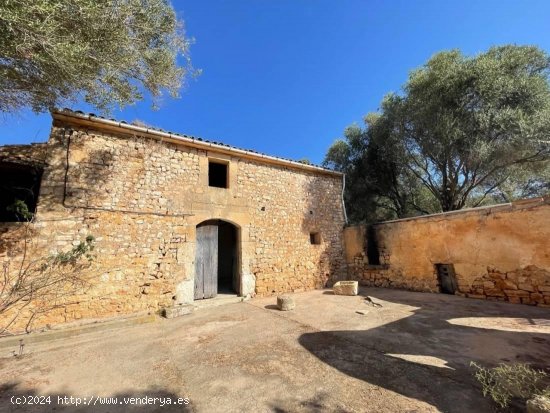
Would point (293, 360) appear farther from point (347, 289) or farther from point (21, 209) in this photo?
point (21, 209)

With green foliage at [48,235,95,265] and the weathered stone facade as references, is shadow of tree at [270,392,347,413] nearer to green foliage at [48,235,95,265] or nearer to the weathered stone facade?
the weathered stone facade

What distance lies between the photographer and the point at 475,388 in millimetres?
2586

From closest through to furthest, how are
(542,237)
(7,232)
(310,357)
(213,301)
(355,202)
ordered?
(310,357) < (7,232) < (542,237) < (213,301) < (355,202)

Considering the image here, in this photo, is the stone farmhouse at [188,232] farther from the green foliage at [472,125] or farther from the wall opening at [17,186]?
the green foliage at [472,125]

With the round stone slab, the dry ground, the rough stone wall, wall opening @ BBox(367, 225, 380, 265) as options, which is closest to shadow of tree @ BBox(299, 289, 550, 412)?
the dry ground

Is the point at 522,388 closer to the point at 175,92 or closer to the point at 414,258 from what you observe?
the point at 414,258

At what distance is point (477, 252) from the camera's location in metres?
6.73

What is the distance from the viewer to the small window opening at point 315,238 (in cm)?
975

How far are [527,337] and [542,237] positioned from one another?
10.2 ft

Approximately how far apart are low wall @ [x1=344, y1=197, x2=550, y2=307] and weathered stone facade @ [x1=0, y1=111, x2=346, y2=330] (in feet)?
9.08

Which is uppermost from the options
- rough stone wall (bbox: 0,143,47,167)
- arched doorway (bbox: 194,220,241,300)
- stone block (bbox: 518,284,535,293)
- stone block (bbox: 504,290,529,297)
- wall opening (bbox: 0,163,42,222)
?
rough stone wall (bbox: 0,143,47,167)

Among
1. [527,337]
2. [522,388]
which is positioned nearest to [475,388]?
[522,388]

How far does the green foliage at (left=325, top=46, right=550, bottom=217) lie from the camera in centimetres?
830

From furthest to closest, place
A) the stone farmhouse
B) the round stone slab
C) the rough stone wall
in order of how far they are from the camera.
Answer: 1. the round stone slab
2. the stone farmhouse
3. the rough stone wall
